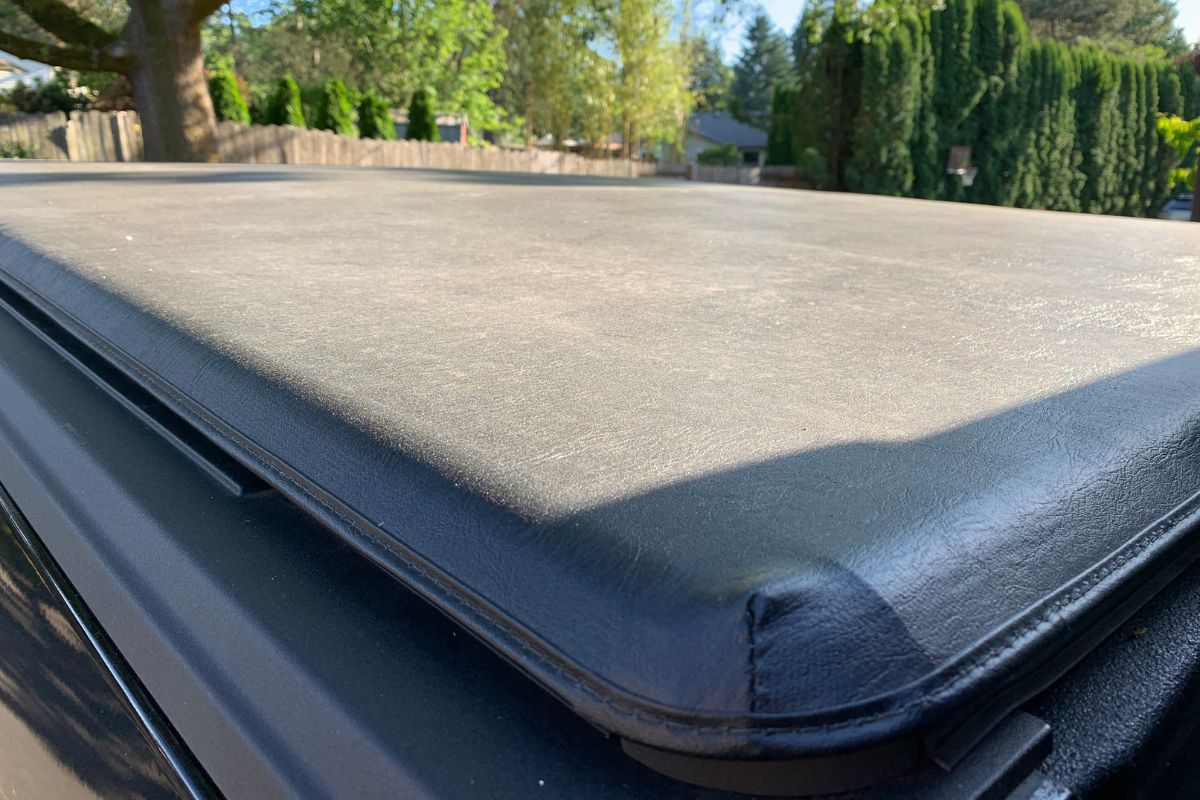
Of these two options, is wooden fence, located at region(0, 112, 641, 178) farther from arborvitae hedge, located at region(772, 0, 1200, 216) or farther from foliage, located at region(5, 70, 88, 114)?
arborvitae hedge, located at region(772, 0, 1200, 216)

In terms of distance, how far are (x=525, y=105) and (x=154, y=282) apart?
2085 centimetres

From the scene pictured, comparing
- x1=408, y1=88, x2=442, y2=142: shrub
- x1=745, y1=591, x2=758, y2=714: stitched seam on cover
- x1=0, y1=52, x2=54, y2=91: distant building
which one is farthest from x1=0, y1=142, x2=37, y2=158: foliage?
x1=745, y1=591, x2=758, y2=714: stitched seam on cover

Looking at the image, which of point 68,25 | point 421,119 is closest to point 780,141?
point 421,119

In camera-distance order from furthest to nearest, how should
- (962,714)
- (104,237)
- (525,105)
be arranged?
(525,105) < (104,237) < (962,714)

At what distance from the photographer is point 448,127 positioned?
1559 centimetres

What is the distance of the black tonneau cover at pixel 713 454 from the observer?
0.33 m

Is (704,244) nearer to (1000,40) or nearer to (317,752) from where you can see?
(317,752)

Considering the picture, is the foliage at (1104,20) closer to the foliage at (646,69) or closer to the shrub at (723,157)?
the shrub at (723,157)

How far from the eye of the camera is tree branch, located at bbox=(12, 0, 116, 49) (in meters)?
7.80

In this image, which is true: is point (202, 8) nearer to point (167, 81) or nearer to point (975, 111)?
point (167, 81)

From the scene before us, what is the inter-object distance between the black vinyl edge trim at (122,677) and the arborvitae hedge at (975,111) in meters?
11.4

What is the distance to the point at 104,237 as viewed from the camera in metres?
1.17

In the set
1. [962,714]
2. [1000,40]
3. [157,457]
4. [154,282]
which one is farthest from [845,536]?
[1000,40]

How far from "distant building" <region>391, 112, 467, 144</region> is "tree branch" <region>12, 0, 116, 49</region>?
7.08 m
